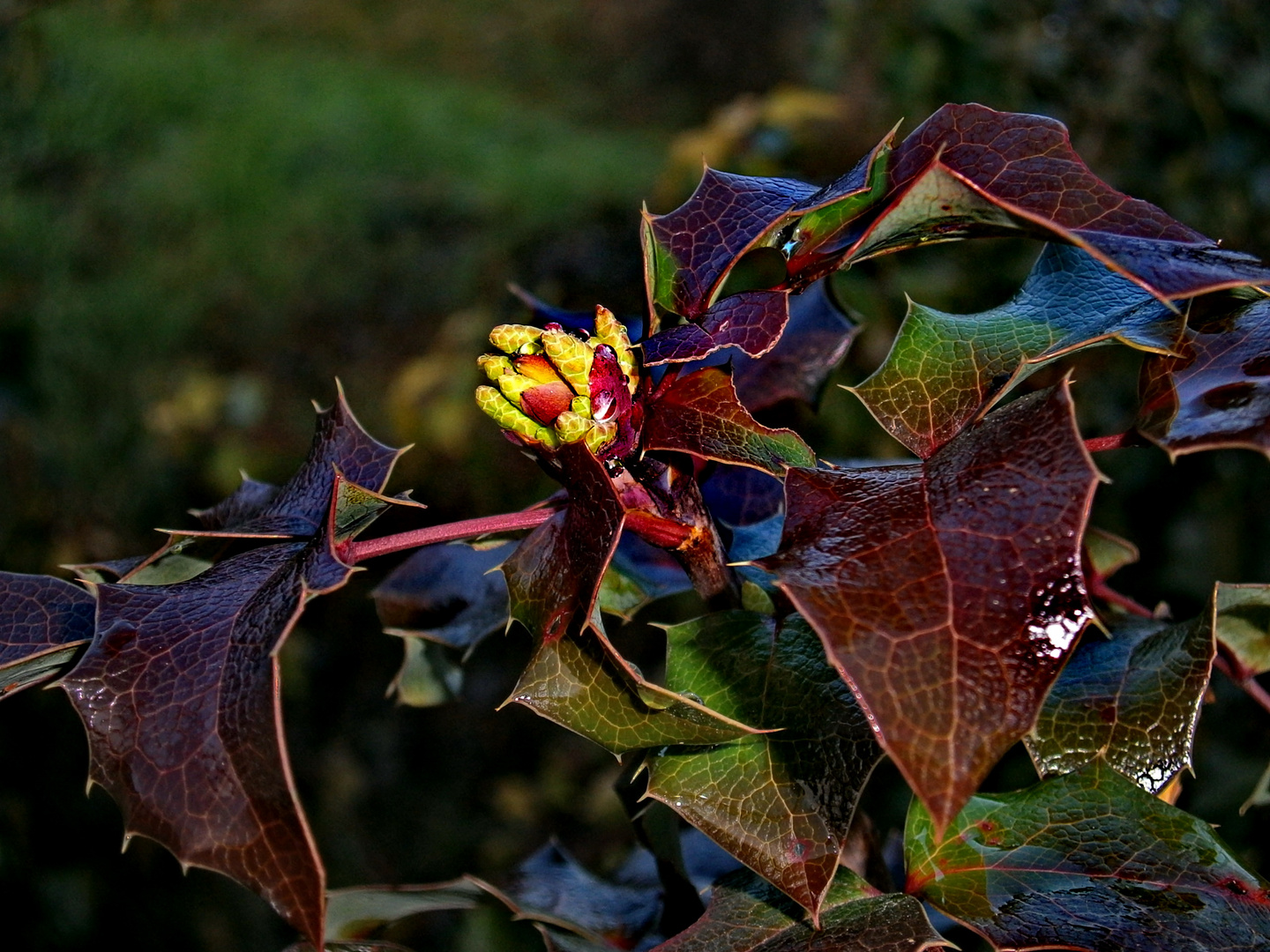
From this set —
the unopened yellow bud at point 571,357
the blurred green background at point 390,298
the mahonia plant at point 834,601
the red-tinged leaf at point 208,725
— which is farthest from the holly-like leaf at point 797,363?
the blurred green background at point 390,298

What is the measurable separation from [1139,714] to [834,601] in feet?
0.96

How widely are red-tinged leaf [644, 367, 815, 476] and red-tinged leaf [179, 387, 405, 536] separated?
158 millimetres

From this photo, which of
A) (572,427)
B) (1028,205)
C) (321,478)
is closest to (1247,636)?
(1028,205)

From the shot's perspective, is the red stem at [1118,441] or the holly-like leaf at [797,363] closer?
the red stem at [1118,441]

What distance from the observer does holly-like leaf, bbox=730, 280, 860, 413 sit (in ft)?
2.46

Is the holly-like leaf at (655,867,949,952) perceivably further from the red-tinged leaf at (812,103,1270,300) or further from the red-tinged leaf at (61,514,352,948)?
the red-tinged leaf at (812,103,1270,300)

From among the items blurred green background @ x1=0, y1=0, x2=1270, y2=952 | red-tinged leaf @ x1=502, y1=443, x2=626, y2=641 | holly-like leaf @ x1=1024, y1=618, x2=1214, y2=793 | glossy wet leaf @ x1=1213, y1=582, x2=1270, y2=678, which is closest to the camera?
red-tinged leaf @ x1=502, y1=443, x2=626, y2=641

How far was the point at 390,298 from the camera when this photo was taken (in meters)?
4.38

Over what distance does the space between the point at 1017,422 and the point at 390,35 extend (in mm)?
8221

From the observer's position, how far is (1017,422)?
1.54 ft

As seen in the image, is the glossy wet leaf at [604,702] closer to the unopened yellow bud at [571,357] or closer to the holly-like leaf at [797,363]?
the unopened yellow bud at [571,357]

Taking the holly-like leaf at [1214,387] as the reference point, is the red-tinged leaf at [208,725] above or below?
below

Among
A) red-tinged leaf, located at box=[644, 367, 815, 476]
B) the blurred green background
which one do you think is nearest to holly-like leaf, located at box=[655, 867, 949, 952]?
red-tinged leaf, located at box=[644, 367, 815, 476]

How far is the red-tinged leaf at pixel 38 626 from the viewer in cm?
54
